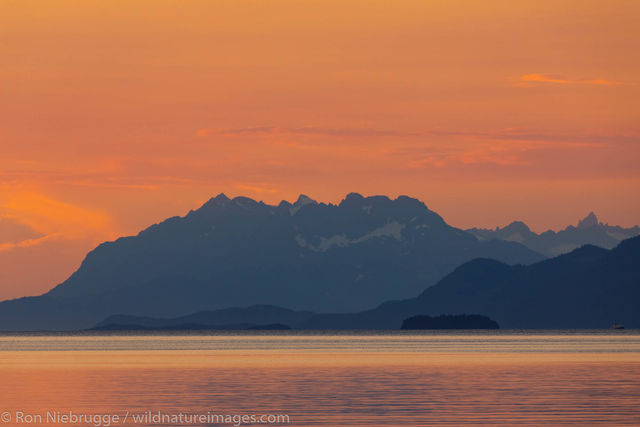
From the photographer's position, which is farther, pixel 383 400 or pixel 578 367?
pixel 578 367

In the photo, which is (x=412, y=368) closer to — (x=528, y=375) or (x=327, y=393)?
(x=528, y=375)

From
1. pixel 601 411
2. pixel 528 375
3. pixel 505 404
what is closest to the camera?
pixel 601 411

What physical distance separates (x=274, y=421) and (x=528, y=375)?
37.4 m

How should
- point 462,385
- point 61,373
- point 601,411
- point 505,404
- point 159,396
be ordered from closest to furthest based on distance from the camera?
point 601,411 < point 505,404 < point 159,396 < point 462,385 < point 61,373

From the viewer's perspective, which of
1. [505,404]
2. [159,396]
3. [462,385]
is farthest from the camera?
[462,385]

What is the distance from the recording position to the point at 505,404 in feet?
200

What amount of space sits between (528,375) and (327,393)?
22.7 meters

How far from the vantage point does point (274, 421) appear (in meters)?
53.2

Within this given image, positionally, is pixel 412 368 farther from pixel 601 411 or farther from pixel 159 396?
pixel 601 411

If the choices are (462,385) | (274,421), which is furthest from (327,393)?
(274,421)

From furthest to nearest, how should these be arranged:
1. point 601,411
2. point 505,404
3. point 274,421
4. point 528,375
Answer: point 528,375, point 505,404, point 601,411, point 274,421

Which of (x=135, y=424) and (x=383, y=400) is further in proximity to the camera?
(x=383, y=400)

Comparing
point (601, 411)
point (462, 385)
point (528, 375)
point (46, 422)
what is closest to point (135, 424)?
point (46, 422)

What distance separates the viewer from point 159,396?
2682 inches
